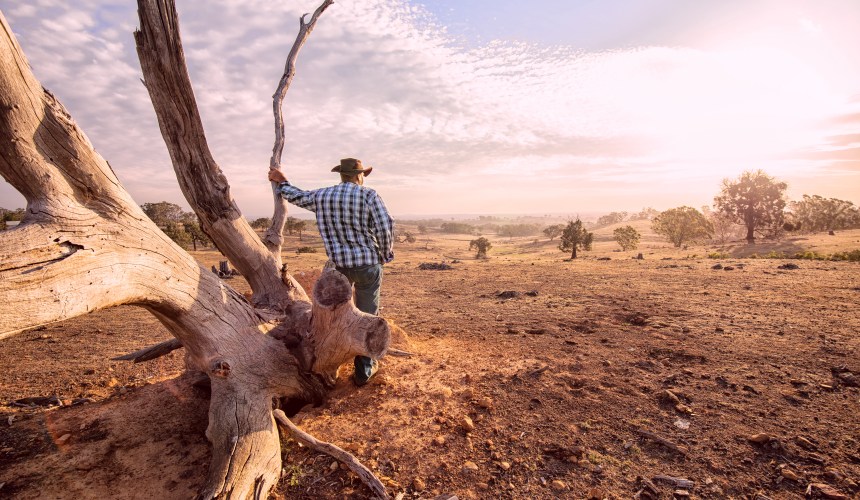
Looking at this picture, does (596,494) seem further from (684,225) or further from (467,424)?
(684,225)

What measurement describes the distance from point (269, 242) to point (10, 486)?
305 centimetres

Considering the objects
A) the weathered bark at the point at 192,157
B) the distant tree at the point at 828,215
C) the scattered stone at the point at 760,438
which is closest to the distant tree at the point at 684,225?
the distant tree at the point at 828,215

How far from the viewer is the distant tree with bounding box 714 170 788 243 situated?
115ft

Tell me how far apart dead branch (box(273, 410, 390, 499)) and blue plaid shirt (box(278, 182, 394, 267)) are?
1.59 meters

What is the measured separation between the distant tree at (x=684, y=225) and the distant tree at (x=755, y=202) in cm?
313

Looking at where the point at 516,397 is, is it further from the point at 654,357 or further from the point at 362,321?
the point at 654,357

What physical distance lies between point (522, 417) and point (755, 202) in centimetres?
4496

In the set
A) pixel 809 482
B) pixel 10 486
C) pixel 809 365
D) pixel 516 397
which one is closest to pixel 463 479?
pixel 516 397

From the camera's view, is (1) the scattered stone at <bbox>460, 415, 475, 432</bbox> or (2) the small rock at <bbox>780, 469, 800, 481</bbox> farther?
(1) the scattered stone at <bbox>460, 415, 475, 432</bbox>

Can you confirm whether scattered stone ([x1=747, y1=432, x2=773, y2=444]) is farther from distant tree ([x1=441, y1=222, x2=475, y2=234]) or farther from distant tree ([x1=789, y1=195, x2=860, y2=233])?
distant tree ([x1=441, y1=222, x2=475, y2=234])

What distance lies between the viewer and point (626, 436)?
3305 millimetres

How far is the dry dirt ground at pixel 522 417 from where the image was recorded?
2.79 m

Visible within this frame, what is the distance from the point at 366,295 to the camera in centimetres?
420

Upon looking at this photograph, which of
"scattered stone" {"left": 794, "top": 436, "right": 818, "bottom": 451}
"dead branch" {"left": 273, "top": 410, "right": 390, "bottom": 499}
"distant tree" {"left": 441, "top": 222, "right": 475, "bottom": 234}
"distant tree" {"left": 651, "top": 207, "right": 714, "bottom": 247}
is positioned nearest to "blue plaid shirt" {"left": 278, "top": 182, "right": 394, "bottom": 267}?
"dead branch" {"left": 273, "top": 410, "right": 390, "bottom": 499}
